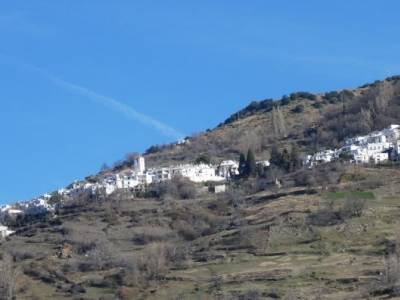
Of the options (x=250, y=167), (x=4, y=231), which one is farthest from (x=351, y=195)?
(x=4, y=231)

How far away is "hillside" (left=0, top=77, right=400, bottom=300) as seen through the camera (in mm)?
66875

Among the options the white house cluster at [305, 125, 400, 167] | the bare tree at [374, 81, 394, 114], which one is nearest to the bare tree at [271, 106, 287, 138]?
the bare tree at [374, 81, 394, 114]

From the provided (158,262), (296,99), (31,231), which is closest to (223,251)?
(158,262)

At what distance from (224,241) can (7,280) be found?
16.3m

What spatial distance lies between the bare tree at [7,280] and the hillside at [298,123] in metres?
52.1

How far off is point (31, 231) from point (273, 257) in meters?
33.4

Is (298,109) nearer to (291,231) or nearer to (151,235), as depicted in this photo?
(151,235)

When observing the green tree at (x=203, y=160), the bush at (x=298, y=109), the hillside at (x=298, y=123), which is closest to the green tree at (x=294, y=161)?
the hillside at (x=298, y=123)

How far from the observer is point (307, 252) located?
72.7 m

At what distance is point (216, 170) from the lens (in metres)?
120

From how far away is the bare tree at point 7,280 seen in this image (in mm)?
74125

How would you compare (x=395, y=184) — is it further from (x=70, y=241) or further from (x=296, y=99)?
(x=296, y=99)

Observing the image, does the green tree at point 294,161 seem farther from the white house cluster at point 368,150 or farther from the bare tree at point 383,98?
the bare tree at point 383,98

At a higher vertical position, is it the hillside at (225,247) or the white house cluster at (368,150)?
the white house cluster at (368,150)
